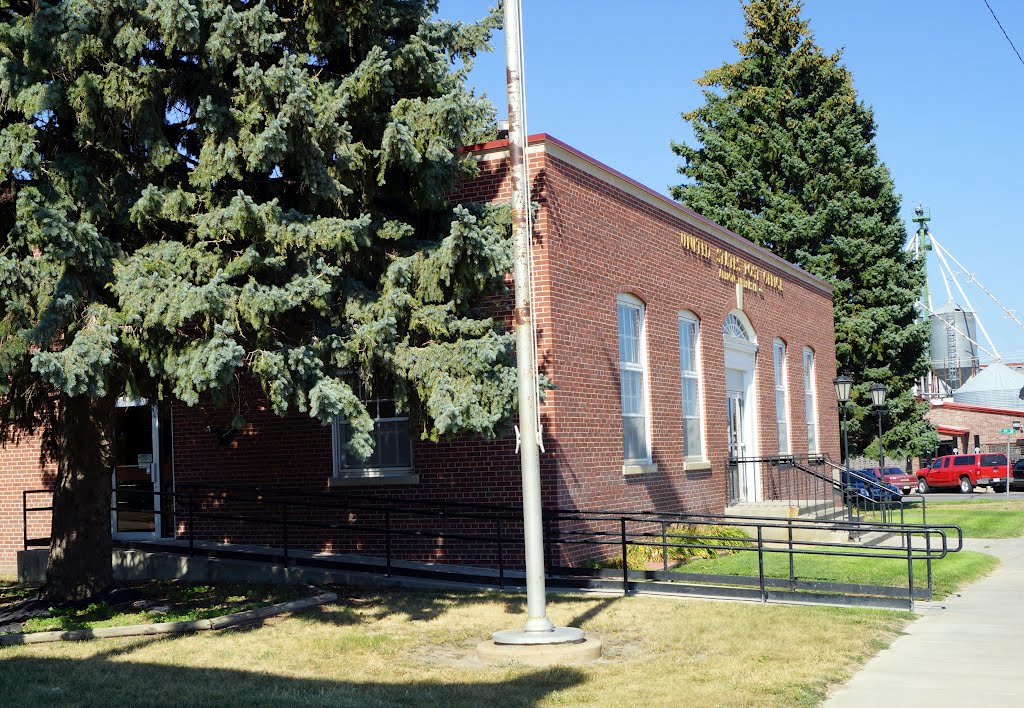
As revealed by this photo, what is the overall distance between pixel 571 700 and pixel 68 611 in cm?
657

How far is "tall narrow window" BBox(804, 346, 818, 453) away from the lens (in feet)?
94.2

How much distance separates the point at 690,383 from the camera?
818 inches

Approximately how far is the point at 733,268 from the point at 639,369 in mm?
5818

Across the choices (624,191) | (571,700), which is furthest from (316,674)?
(624,191)

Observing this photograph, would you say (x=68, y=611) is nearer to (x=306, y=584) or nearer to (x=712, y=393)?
(x=306, y=584)

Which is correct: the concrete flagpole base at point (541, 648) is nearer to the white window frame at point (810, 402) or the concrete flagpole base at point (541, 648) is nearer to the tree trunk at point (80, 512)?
the tree trunk at point (80, 512)

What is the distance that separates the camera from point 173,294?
10.3m

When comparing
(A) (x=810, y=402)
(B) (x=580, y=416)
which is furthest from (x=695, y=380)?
(A) (x=810, y=402)

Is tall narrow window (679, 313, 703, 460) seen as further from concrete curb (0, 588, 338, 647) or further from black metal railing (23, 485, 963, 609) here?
concrete curb (0, 588, 338, 647)

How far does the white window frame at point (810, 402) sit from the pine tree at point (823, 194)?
8.41 meters

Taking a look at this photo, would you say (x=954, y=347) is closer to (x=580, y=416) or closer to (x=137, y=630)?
(x=580, y=416)

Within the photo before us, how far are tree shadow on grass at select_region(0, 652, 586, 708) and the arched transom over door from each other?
1372 cm

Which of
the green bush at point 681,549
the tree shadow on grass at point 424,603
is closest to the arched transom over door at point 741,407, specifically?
the green bush at point 681,549

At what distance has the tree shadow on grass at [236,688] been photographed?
855 centimetres
